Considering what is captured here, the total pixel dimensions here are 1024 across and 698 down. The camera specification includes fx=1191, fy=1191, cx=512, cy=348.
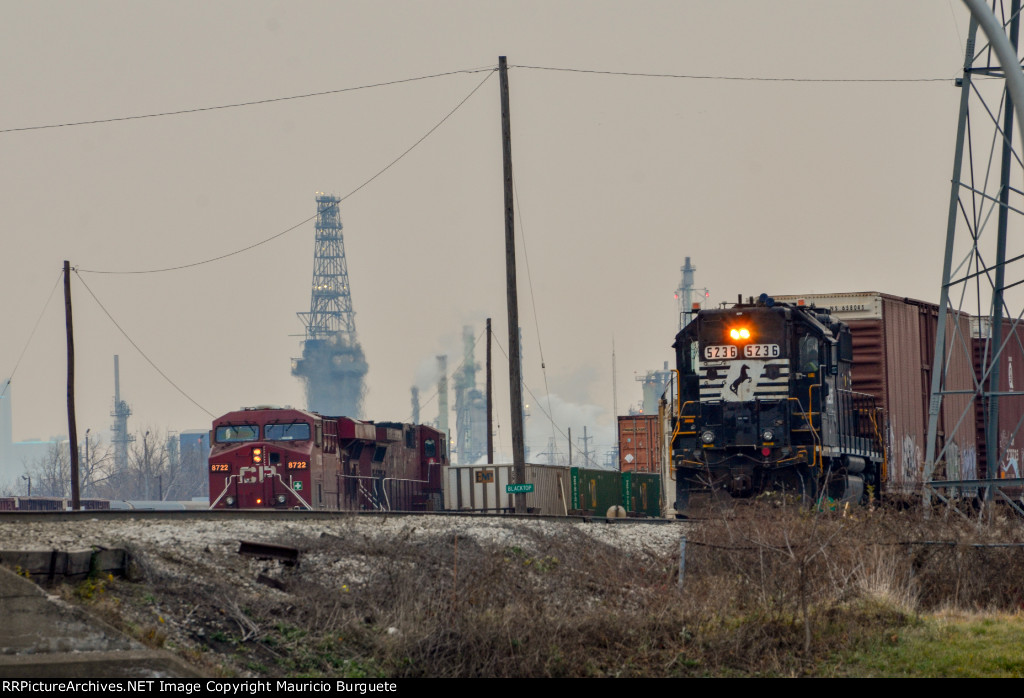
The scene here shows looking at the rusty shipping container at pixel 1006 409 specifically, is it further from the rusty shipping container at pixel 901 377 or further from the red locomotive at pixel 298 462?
the red locomotive at pixel 298 462

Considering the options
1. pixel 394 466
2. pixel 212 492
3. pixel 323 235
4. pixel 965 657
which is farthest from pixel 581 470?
pixel 323 235

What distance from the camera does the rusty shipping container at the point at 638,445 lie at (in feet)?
134

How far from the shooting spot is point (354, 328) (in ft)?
528

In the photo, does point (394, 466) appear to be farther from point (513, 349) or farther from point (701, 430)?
point (701, 430)

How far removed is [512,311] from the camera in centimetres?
2570

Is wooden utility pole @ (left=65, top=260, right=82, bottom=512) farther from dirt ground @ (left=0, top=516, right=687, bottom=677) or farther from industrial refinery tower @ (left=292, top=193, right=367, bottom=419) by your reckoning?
industrial refinery tower @ (left=292, top=193, right=367, bottom=419)

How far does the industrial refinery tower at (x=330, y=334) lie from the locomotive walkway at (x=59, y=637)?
139m

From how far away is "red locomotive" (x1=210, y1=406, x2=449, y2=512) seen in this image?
27375mm

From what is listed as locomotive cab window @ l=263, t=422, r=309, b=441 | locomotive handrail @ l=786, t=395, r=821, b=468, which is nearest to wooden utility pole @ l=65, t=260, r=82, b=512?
locomotive cab window @ l=263, t=422, r=309, b=441

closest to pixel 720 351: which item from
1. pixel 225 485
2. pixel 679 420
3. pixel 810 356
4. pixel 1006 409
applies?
pixel 679 420

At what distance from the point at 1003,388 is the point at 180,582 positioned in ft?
74.5

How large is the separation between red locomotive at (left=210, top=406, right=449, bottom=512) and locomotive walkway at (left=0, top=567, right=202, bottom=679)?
17013mm

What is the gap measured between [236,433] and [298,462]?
2.22 m
